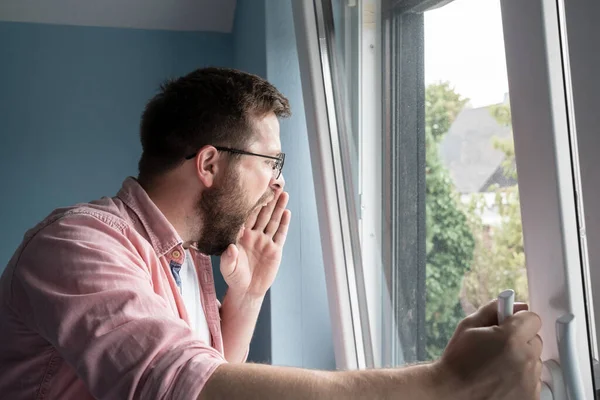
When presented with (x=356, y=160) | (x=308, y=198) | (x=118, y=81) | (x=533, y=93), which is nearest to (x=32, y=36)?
(x=118, y=81)

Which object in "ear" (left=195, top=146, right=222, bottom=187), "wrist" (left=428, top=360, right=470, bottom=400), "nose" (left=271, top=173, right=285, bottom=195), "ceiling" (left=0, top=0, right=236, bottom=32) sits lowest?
"wrist" (left=428, top=360, right=470, bottom=400)

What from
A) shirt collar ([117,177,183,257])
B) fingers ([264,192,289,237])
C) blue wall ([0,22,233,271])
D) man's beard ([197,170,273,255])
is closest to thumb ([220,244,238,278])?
man's beard ([197,170,273,255])

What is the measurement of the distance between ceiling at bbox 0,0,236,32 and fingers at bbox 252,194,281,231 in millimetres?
1219

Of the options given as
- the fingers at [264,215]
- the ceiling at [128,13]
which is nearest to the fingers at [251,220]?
the fingers at [264,215]

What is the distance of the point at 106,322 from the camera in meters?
0.87

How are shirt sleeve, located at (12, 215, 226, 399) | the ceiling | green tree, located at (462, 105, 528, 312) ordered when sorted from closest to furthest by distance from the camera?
shirt sleeve, located at (12, 215, 226, 399), green tree, located at (462, 105, 528, 312), the ceiling

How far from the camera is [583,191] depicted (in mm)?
844

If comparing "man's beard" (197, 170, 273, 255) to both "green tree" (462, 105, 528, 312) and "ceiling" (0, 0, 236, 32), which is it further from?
"ceiling" (0, 0, 236, 32)

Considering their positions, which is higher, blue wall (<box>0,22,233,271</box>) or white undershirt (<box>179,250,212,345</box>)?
blue wall (<box>0,22,233,271</box>)

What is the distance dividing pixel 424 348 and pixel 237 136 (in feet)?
2.01

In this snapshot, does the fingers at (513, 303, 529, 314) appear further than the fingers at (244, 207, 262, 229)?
No

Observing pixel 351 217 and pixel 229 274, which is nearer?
pixel 229 274

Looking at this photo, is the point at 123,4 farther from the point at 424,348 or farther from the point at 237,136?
the point at 424,348

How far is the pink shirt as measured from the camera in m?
0.84
